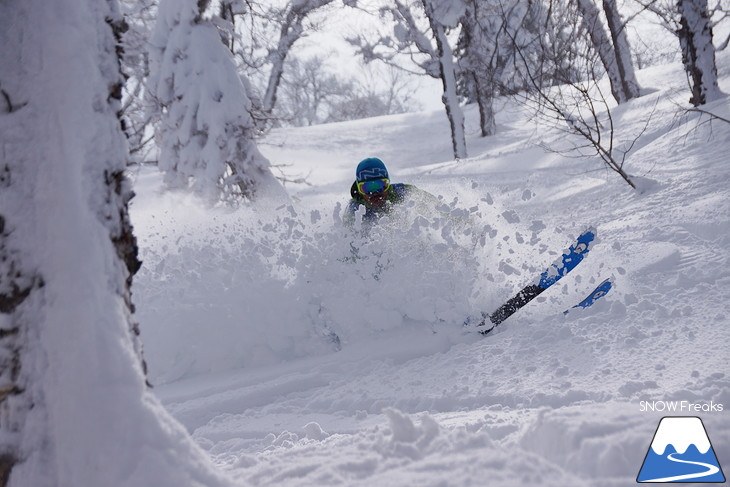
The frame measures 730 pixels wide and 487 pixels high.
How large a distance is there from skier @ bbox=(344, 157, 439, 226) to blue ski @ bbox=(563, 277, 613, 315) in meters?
1.87

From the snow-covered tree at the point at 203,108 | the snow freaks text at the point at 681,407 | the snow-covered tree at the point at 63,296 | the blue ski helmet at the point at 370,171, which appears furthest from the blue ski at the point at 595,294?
the snow-covered tree at the point at 203,108

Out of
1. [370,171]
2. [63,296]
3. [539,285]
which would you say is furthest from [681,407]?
[370,171]

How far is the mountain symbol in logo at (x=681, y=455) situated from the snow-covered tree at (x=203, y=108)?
8.90 metres

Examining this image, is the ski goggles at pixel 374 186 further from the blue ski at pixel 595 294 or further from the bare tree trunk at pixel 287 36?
the bare tree trunk at pixel 287 36

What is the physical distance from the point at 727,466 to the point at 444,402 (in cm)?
162

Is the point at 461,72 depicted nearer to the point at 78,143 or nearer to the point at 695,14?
the point at 695,14

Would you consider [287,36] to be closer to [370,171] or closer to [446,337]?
[370,171]

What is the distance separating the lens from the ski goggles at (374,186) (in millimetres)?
5652

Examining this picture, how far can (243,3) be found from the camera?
10.5 metres

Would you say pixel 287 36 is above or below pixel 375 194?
above

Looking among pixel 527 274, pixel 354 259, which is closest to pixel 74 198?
pixel 354 259

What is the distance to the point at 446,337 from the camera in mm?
4246

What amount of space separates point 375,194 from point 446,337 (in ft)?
6.47

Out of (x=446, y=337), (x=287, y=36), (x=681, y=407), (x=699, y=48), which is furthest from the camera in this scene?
(x=287, y=36)
